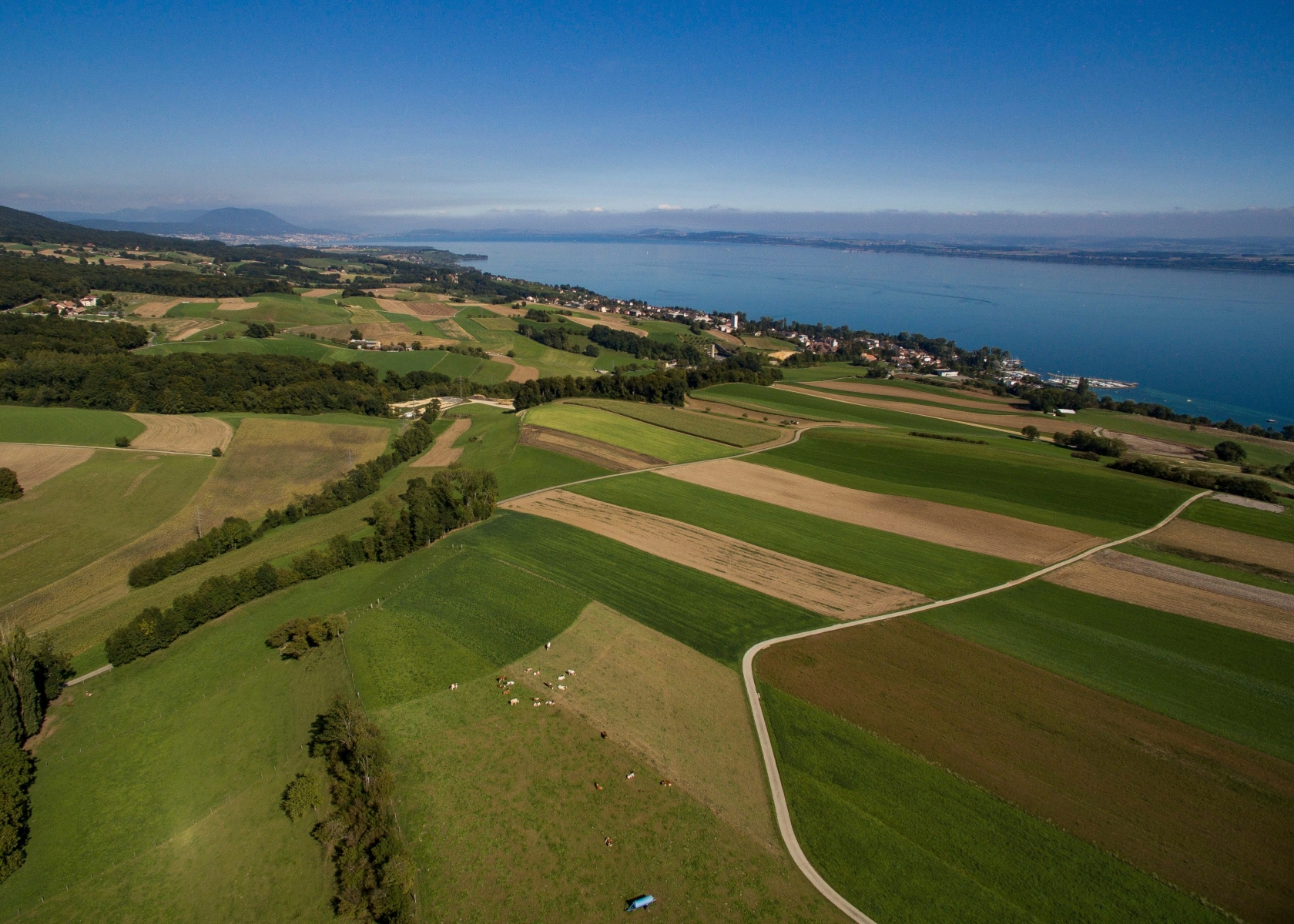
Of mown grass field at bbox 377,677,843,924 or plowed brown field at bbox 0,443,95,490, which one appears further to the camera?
plowed brown field at bbox 0,443,95,490

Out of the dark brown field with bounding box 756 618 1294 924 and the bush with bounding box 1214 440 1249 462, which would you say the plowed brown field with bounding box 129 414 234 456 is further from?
the bush with bounding box 1214 440 1249 462

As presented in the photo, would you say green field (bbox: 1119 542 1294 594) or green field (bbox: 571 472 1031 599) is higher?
green field (bbox: 1119 542 1294 594)

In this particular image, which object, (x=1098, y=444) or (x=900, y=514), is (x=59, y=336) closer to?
(x=900, y=514)

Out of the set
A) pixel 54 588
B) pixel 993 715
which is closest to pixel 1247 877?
pixel 993 715

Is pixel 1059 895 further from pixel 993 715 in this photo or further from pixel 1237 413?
pixel 1237 413

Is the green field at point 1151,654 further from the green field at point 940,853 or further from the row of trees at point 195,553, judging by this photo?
the row of trees at point 195,553

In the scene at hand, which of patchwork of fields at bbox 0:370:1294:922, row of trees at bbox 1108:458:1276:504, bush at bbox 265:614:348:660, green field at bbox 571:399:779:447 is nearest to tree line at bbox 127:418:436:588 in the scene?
patchwork of fields at bbox 0:370:1294:922

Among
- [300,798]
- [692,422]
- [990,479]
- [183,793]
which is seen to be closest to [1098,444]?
[990,479]
